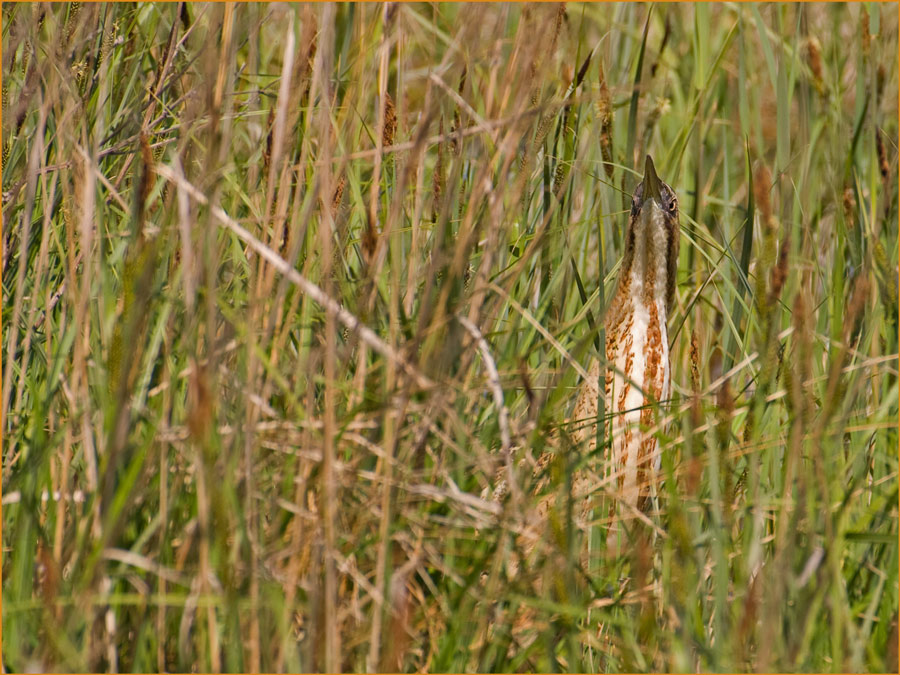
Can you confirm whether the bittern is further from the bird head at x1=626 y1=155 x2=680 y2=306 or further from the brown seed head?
the brown seed head

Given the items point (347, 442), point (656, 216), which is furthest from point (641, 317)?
point (347, 442)

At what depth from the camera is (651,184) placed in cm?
160

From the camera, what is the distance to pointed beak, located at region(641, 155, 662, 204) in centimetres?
155

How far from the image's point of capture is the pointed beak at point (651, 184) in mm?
1553

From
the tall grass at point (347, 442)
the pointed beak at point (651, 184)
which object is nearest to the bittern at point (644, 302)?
the pointed beak at point (651, 184)

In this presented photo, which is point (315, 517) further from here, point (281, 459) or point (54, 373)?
point (54, 373)

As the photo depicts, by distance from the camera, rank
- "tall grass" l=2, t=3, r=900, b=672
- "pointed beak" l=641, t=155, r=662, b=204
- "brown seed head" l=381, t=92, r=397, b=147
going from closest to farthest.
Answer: "tall grass" l=2, t=3, r=900, b=672, "brown seed head" l=381, t=92, r=397, b=147, "pointed beak" l=641, t=155, r=662, b=204

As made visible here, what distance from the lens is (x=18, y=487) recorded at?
111cm

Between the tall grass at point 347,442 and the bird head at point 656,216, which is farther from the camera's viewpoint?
the bird head at point 656,216

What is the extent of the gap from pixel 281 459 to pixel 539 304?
53 centimetres

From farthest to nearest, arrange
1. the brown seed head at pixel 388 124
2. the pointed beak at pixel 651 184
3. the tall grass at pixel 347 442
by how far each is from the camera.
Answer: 1. the pointed beak at pixel 651 184
2. the brown seed head at pixel 388 124
3. the tall grass at pixel 347 442

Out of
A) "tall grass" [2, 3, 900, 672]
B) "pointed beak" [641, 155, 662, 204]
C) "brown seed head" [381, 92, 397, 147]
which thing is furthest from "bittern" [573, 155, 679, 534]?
"brown seed head" [381, 92, 397, 147]

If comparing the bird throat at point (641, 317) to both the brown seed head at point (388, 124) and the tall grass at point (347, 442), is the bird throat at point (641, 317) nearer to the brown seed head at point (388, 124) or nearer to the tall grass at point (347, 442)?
the tall grass at point (347, 442)

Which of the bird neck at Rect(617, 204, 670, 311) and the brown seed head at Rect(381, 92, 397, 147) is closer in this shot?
the brown seed head at Rect(381, 92, 397, 147)
